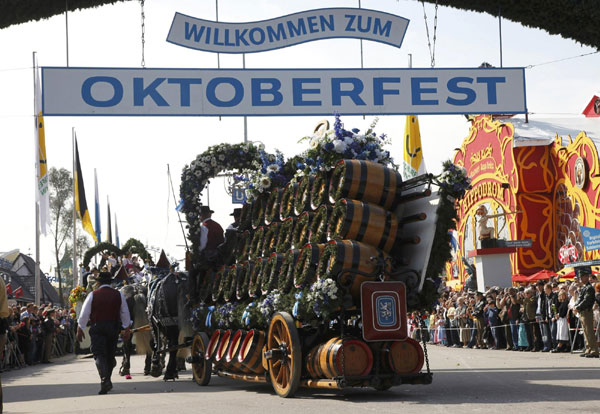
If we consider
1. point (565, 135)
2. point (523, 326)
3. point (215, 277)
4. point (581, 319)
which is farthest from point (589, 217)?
point (215, 277)

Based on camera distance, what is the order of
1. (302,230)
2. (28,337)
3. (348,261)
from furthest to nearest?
1. (28,337)
2. (302,230)
3. (348,261)

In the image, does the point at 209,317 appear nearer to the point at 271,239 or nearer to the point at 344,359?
the point at 271,239

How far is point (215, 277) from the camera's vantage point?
14.5 m

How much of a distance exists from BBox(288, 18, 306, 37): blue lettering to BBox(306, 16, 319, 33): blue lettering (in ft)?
0.36

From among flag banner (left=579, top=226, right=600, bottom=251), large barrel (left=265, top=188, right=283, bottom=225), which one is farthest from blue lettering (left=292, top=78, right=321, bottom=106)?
flag banner (left=579, top=226, right=600, bottom=251)

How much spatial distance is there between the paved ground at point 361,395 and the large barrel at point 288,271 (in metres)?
1.41

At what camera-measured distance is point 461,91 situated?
1720 centimetres

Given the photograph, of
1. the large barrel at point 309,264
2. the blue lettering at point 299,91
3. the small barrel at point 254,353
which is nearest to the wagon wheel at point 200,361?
the small barrel at point 254,353

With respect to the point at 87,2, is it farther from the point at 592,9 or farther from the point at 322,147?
the point at 592,9

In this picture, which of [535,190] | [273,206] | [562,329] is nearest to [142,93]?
[273,206]

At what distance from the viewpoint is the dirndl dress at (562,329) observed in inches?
813

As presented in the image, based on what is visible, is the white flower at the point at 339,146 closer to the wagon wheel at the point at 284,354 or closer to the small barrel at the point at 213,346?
the wagon wheel at the point at 284,354

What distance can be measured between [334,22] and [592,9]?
4.71 meters

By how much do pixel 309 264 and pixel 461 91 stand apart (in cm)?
742
